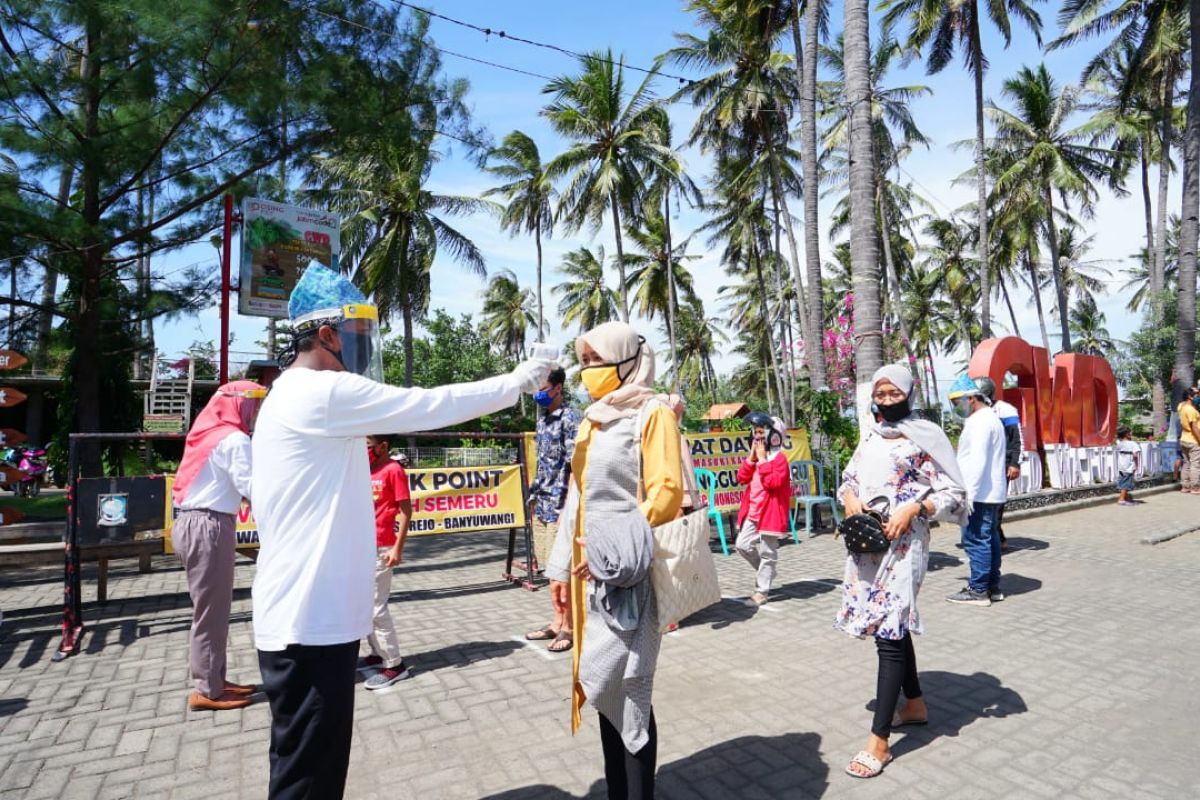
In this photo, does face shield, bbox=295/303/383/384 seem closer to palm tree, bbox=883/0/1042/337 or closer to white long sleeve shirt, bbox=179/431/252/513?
white long sleeve shirt, bbox=179/431/252/513

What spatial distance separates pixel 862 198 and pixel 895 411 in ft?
17.9

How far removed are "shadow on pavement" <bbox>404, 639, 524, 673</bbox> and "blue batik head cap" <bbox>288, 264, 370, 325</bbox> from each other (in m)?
3.19

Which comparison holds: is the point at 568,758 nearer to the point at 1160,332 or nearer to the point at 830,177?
the point at 1160,332

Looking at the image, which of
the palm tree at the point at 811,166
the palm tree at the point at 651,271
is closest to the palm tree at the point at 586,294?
the palm tree at the point at 651,271

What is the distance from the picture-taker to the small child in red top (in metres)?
4.47

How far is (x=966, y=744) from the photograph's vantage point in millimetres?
3475

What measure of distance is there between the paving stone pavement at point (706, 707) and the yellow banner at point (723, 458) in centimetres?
257

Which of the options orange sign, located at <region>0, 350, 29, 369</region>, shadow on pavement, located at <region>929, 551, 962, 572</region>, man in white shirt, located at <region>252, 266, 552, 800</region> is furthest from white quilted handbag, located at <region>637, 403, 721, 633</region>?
orange sign, located at <region>0, 350, 29, 369</region>

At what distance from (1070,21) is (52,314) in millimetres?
27489

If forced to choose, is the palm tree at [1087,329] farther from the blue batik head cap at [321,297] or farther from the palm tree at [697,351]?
the blue batik head cap at [321,297]

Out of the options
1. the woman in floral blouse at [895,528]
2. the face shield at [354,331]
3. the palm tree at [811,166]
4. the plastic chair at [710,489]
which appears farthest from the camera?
the palm tree at [811,166]

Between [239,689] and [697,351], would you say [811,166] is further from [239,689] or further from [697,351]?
[697,351]

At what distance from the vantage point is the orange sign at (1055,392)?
12.0 meters

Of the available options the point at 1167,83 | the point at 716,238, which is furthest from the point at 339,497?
the point at 716,238
